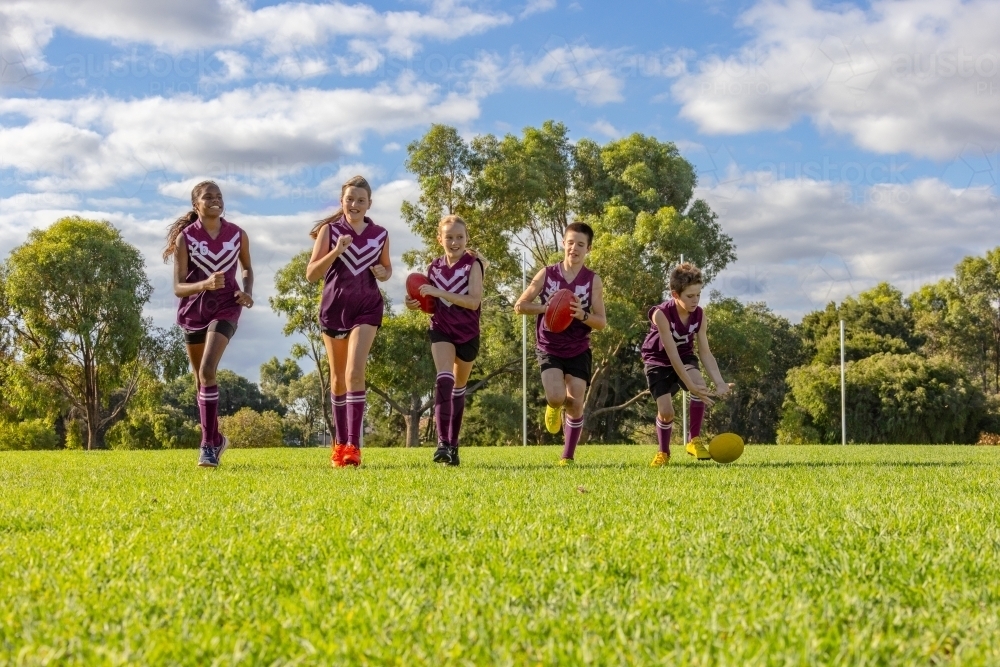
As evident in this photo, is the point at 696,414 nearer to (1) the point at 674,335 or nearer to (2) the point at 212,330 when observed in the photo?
(1) the point at 674,335

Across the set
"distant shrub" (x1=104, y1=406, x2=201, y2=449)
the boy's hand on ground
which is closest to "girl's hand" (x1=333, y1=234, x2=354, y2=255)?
the boy's hand on ground

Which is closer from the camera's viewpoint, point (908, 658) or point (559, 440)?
point (908, 658)

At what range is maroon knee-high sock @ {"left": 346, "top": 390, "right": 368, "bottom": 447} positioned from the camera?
7391 mm

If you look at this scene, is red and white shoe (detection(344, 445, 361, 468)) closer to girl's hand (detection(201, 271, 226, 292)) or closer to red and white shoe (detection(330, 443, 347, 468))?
red and white shoe (detection(330, 443, 347, 468))

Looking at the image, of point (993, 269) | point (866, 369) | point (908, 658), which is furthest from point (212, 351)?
point (993, 269)

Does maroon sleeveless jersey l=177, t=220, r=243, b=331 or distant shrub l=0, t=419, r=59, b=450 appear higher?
maroon sleeveless jersey l=177, t=220, r=243, b=331

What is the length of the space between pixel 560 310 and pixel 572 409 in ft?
3.26

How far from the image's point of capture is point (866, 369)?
134ft

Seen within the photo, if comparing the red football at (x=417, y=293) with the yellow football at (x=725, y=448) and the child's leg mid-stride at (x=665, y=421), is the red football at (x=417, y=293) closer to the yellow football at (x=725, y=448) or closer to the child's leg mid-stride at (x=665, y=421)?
the child's leg mid-stride at (x=665, y=421)

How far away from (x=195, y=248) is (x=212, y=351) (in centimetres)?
89

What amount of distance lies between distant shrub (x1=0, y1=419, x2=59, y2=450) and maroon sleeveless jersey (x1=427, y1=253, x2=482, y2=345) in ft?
111

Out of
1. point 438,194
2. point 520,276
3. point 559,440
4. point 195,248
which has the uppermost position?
point 438,194

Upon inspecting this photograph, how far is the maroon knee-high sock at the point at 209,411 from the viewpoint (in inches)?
297

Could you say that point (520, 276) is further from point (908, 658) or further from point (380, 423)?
point (908, 658)
